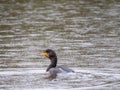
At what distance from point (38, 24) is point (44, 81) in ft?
39.9

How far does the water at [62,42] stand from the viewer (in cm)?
1719

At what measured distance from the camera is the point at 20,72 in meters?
18.6

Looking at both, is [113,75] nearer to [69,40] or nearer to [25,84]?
[25,84]

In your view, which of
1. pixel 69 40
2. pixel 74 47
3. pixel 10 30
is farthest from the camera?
pixel 10 30

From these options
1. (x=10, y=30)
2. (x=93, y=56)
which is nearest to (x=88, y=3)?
(x=10, y=30)

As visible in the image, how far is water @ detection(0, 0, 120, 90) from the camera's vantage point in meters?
17.2

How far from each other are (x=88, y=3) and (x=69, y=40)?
12.7 m

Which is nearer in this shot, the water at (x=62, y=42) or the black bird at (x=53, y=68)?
the water at (x=62, y=42)

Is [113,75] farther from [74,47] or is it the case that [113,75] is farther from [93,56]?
[74,47]

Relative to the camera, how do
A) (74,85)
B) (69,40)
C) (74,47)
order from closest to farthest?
(74,85) < (74,47) < (69,40)

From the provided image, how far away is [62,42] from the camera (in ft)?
80.2

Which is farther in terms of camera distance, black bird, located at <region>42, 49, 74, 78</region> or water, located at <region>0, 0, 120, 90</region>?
black bird, located at <region>42, 49, 74, 78</region>

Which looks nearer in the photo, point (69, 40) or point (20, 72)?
point (20, 72)

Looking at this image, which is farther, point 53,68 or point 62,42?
point 62,42
